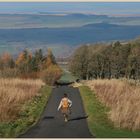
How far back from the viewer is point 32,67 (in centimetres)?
6191

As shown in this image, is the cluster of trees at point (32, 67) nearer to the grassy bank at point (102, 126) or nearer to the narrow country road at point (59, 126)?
the grassy bank at point (102, 126)

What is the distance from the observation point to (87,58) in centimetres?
6938

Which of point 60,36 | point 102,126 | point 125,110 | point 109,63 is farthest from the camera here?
point 60,36

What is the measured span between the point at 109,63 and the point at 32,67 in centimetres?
1134

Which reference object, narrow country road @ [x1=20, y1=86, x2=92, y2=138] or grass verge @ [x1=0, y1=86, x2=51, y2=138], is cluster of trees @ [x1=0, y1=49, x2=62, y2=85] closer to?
grass verge @ [x1=0, y1=86, x2=51, y2=138]

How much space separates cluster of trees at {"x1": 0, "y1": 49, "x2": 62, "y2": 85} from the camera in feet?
184

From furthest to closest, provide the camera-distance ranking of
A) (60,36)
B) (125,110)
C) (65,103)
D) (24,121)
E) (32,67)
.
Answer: (60,36), (32,67), (65,103), (125,110), (24,121)

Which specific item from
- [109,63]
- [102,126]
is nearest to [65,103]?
[102,126]

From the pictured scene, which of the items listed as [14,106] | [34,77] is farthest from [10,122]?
[34,77]

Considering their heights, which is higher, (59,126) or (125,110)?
(125,110)

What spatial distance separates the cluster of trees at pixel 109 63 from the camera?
222ft

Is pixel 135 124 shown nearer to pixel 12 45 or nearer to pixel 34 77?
pixel 34 77

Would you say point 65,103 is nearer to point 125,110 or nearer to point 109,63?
point 125,110

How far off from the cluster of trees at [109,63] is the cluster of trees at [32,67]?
131 inches
